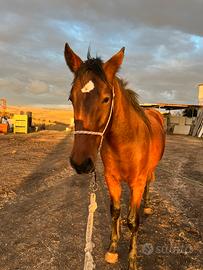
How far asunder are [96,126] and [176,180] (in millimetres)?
7014

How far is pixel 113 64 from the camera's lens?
131 inches

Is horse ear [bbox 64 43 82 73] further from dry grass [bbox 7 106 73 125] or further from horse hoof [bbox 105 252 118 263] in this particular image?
dry grass [bbox 7 106 73 125]

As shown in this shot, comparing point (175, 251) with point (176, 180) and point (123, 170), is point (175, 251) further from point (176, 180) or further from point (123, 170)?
point (176, 180)

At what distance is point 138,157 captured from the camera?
4.12m

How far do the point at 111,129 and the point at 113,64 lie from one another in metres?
0.81

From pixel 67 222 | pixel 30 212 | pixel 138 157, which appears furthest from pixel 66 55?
pixel 30 212

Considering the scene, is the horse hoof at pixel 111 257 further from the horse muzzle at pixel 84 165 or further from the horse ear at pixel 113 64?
the horse ear at pixel 113 64

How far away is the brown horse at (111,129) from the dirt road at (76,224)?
1.94ft

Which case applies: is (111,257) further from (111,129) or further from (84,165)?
(84,165)

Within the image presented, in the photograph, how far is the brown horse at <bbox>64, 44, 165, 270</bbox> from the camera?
308 cm

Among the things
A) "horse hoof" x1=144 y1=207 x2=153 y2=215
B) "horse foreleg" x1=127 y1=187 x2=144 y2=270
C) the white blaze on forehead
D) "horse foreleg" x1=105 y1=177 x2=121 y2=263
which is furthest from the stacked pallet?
the white blaze on forehead

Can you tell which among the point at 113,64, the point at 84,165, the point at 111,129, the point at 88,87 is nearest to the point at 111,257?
the point at 111,129

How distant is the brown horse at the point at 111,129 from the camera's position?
3.08 metres

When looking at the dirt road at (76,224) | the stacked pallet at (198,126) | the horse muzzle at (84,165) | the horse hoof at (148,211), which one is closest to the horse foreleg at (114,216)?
the dirt road at (76,224)
